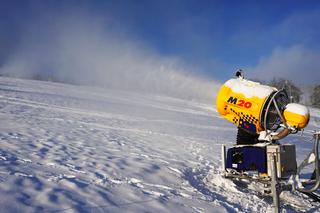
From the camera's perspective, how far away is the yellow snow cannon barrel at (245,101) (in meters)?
5.41

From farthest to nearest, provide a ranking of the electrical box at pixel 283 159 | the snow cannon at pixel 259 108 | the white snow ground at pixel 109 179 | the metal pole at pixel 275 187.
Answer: the snow cannon at pixel 259 108 → the electrical box at pixel 283 159 → the metal pole at pixel 275 187 → the white snow ground at pixel 109 179

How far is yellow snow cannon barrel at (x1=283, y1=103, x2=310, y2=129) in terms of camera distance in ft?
16.8

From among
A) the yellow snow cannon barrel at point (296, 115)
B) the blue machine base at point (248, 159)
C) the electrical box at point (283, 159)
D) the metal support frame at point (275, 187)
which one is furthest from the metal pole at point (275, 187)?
the yellow snow cannon barrel at point (296, 115)

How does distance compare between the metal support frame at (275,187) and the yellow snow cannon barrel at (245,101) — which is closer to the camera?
the metal support frame at (275,187)

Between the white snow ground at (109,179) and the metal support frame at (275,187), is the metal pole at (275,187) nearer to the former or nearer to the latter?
the metal support frame at (275,187)

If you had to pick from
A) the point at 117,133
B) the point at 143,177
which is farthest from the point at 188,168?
the point at 117,133

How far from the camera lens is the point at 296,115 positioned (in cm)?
517

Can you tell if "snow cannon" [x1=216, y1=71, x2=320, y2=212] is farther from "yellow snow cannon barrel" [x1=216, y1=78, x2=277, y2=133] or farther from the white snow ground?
the white snow ground

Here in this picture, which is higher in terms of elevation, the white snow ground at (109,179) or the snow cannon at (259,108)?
the snow cannon at (259,108)

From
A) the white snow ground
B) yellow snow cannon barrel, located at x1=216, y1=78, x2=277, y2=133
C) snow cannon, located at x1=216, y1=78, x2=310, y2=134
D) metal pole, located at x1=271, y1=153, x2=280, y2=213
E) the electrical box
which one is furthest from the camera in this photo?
yellow snow cannon barrel, located at x1=216, y1=78, x2=277, y2=133

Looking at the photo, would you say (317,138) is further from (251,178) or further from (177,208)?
(177,208)

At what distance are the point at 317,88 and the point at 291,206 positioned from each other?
60.7m

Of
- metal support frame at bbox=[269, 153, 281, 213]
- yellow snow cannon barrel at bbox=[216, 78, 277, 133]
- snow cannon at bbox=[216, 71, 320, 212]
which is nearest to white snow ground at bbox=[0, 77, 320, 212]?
snow cannon at bbox=[216, 71, 320, 212]

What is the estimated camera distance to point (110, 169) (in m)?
5.73
